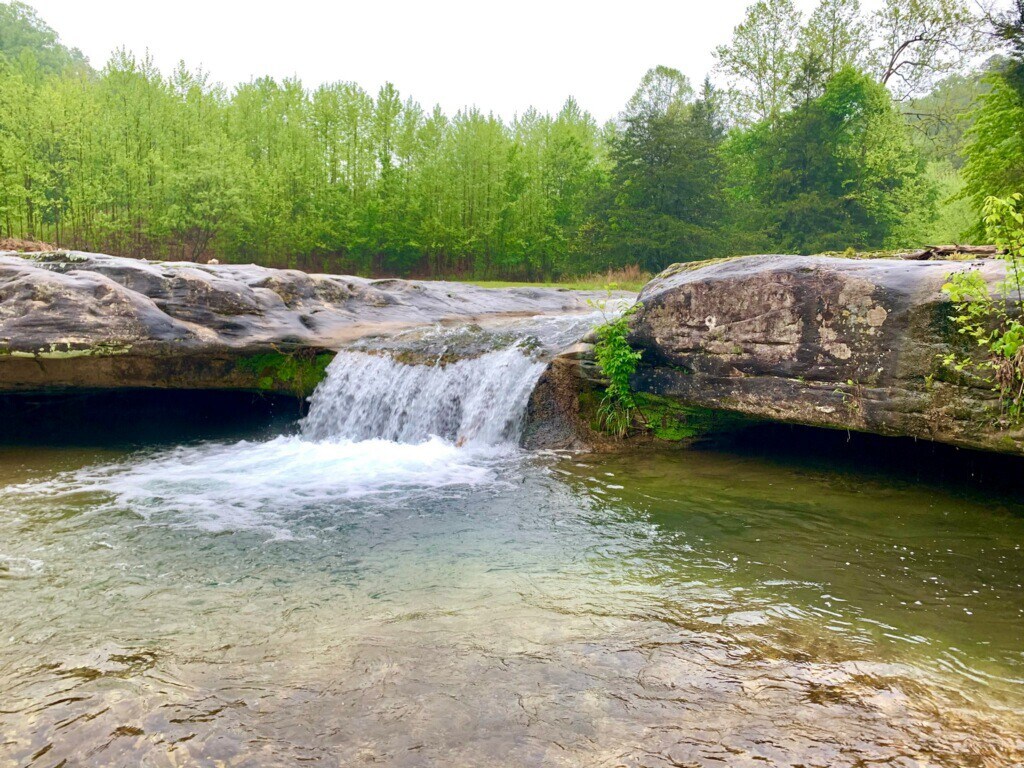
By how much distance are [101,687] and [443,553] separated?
8.42 ft

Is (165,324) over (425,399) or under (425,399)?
over

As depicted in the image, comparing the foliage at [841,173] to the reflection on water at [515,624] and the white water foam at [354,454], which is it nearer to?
the white water foam at [354,454]

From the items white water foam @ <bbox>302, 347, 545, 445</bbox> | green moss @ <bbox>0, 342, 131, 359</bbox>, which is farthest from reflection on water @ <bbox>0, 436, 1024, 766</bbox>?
green moss @ <bbox>0, 342, 131, 359</bbox>

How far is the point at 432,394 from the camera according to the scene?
33.0 ft

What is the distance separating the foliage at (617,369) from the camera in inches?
334

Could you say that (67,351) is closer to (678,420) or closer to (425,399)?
(425,399)

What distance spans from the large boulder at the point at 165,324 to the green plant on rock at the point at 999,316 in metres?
8.65

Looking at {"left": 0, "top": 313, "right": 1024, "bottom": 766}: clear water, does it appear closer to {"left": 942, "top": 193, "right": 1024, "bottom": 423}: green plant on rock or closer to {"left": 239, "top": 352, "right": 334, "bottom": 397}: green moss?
{"left": 942, "top": 193, "right": 1024, "bottom": 423}: green plant on rock

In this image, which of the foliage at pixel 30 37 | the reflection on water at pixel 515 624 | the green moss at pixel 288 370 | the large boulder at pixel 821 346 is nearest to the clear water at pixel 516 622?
the reflection on water at pixel 515 624

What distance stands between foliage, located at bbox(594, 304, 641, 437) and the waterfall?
45.2 inches

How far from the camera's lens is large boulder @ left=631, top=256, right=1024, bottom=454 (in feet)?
19.2

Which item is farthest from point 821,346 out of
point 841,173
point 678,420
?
point 841,173

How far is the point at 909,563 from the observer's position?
17.0 ft

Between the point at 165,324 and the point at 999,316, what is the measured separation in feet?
32.4
